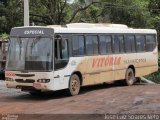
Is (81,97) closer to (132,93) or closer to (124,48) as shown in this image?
(132,93)

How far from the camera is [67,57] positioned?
18719 millimetres

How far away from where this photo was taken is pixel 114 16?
44688 millimetres

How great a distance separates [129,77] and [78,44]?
4728 millimetres

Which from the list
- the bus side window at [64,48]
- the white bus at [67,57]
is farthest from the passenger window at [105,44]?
the bus side window at [64,48]

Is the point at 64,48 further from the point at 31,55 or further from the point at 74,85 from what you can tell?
the point at 74,85

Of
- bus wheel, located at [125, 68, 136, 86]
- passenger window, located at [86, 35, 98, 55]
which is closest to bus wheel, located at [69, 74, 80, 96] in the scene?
passenger window, located at [86, 35, 98, 55]

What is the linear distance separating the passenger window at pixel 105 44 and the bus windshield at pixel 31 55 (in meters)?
3.69

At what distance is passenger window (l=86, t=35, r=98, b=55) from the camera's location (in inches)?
802

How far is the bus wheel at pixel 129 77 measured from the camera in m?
23.3

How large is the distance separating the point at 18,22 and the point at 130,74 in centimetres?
2145

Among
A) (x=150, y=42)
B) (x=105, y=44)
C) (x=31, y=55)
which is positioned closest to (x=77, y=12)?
(x=150, y=42)

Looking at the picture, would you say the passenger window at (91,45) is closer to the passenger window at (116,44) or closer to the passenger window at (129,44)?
the passenger window at (116,44)

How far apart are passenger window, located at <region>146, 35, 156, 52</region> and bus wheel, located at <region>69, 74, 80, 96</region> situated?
22.0 ft

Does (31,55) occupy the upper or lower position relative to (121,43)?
lower
